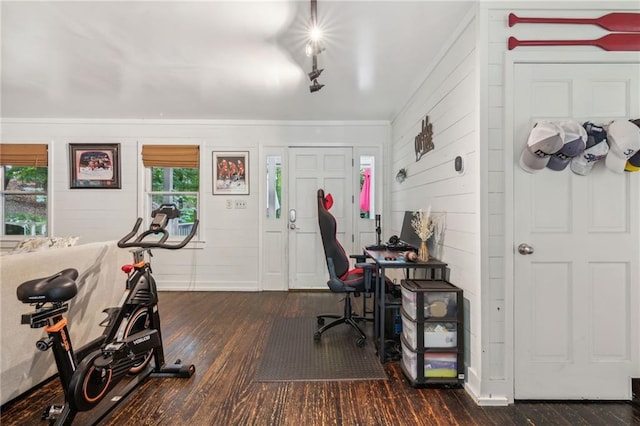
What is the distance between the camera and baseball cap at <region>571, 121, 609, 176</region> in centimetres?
178

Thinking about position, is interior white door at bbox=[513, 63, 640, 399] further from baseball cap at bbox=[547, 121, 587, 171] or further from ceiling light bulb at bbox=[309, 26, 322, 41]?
ceiling light bulb at bbox=[309, 26, 322, 41]

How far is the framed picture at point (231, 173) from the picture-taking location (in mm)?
4430

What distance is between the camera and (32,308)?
1.87 m

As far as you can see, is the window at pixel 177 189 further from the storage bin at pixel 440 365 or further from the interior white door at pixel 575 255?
the interior white door at pixel 575 255

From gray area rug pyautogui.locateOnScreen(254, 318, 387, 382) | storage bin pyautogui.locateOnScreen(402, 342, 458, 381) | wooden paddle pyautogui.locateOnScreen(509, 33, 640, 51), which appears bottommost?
gray area rug pyautogui.locateOnScreen(254, 318, 387, 382)

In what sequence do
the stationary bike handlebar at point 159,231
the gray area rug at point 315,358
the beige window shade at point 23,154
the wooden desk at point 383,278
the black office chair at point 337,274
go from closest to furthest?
the stationary bike handlebar at point 159,231 < the gray area rug at point 315,358 < the wooden desk at point 383,278 < the black office chair at point 337,274 < the beige window shade at point 23,154

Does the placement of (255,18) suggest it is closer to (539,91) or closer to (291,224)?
(539,91)

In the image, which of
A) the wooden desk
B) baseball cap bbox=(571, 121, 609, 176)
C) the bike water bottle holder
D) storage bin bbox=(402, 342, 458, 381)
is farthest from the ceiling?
storage bin bbox=(402, 342, 458, 381)

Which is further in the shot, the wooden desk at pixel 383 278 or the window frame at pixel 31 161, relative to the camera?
the window frame at pixel 31 161

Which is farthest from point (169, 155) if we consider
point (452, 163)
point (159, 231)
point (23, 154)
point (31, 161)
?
point (452, 163)

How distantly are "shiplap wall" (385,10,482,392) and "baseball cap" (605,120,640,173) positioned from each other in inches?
29.9

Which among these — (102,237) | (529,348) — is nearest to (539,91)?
(529,348)

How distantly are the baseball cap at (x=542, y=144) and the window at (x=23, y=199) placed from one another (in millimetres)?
5938

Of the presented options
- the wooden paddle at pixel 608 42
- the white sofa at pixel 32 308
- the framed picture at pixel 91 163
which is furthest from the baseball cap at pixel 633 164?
the framed picture at pixel 91 163
